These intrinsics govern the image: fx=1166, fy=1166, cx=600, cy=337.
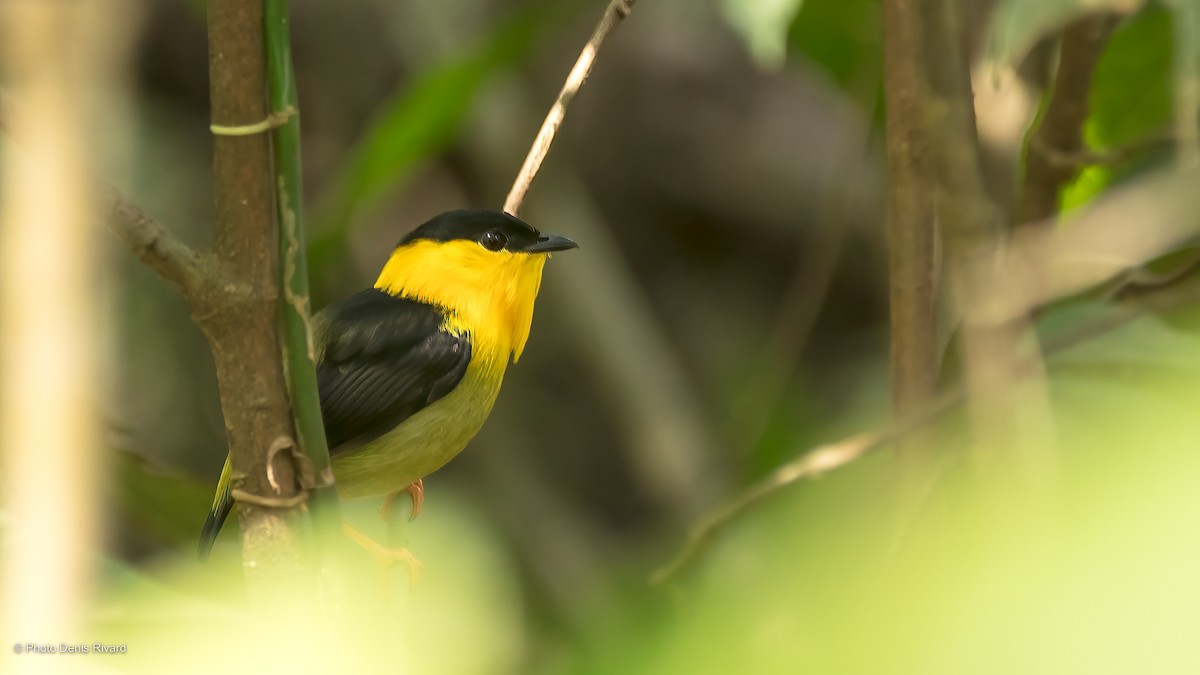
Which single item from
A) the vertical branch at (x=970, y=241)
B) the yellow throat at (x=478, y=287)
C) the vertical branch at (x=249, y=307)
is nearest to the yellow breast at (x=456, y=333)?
the yellow throat at (x=478, y=287)

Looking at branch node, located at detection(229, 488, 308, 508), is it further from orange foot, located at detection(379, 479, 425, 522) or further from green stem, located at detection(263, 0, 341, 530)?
orange foot, located at detection(379, 479, 425, 522)

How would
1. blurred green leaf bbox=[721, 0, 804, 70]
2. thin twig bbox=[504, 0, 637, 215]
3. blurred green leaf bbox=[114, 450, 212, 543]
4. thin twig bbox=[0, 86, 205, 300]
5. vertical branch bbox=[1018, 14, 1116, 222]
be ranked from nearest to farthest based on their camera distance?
thin twig bbox=[0, 86, 205, 300], thin twig bbox=[504, 0, 637, 215], blurred green leaf bbox=[721, 0, 804, 70], vertical branch bbox=[1018, 14, 1116, 222], blurred green leaf bbox=[114, 450, 212, 543]

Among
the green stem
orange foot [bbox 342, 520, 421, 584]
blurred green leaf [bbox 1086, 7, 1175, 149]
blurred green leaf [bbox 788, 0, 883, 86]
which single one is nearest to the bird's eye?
orange foot [bbox 342, 520, 421, 584]

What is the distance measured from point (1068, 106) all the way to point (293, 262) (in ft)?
4.55

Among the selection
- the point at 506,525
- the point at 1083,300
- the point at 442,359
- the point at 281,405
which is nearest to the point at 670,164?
the point at 506,525

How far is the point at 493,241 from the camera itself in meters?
2.46

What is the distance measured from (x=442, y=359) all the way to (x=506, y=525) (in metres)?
2.16

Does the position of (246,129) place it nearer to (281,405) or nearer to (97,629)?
(281,405)

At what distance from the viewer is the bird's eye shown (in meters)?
2.45

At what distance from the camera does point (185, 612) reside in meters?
1.08

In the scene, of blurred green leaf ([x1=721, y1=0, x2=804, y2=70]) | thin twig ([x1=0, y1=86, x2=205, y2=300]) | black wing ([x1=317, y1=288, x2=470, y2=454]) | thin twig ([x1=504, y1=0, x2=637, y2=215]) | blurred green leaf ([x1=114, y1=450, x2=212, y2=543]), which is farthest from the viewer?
black wing ([x1=317, y1=288, x2=470, y2=454])

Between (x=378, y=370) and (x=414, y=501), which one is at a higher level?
(x=378, y=370)

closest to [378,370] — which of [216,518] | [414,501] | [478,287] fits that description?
[478,287]

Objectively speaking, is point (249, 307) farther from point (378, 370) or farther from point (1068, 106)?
point (1068, 106)
